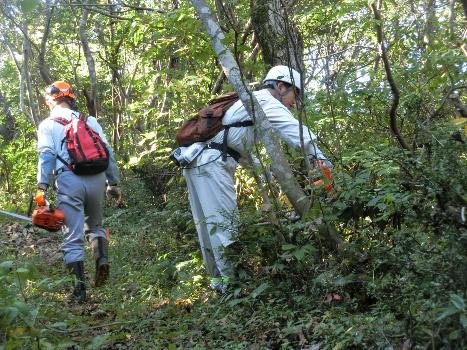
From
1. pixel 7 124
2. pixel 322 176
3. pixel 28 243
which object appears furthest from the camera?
pixel 7 124

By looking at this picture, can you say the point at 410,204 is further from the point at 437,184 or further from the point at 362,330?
the point at 362,330

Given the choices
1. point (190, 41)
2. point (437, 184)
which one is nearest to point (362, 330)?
point (437, 184)

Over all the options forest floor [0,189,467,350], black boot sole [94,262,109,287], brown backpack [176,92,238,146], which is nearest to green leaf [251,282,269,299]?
forest floor [0,189,467,350]

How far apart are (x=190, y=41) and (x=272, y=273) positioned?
3.90m

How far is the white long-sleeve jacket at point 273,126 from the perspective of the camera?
4242mm

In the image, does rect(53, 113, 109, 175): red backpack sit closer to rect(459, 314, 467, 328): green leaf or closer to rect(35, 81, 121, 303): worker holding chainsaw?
rect(35, 81, 121, 303): worker holding chainsaw

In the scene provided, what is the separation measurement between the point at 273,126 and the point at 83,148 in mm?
1941

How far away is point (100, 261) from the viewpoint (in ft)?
18.3

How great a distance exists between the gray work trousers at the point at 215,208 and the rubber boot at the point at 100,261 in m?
1.20

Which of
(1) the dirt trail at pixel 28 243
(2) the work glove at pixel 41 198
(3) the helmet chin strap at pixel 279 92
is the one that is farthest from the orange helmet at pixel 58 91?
(3) the helmet chin strap at pixel 279 92

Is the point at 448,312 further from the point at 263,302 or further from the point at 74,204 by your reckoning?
the point at 74,204

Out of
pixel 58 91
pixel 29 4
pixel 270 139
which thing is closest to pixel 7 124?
pixel 58 91

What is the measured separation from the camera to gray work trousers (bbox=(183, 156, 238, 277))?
452 cm

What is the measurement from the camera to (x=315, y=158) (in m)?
4.16
